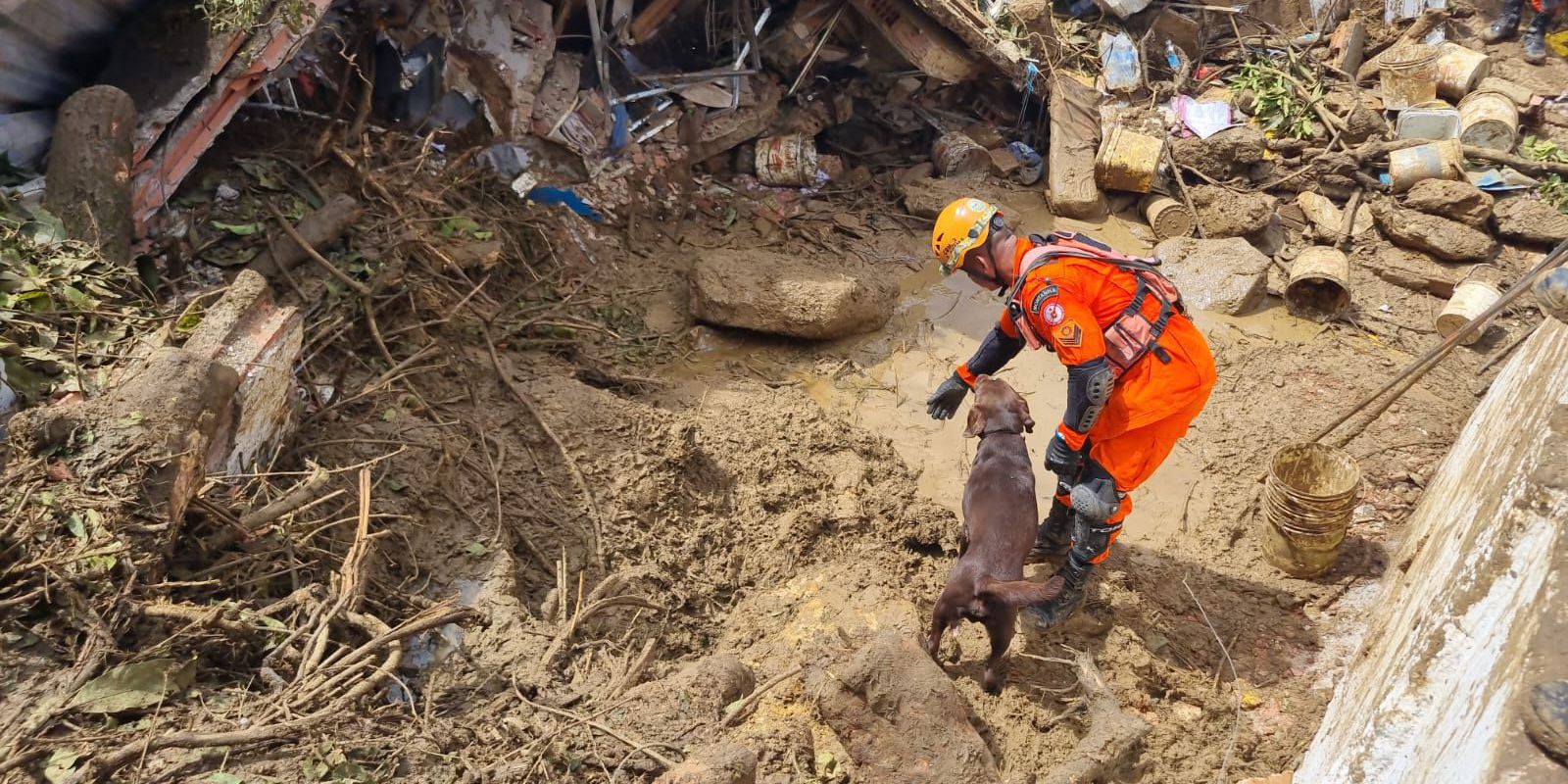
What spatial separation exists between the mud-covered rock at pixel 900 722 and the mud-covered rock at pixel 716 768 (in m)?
0.49

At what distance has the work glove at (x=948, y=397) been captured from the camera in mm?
4766

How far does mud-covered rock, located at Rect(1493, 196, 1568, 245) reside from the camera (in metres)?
7.52

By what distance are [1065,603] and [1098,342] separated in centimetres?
129

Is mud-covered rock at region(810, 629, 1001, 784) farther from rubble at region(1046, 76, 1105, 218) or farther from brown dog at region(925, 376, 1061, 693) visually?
rubble at region(1046, 76, 1105, 218)

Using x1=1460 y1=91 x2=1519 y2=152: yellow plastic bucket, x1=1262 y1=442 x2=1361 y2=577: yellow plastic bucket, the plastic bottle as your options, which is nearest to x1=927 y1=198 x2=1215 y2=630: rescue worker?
x1=1262 y1=442 x2=1361 y2=577: yellow plastic bucket

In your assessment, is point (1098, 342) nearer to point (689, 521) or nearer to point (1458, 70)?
point (689, 521)

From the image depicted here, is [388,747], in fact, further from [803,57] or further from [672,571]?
[803,57]

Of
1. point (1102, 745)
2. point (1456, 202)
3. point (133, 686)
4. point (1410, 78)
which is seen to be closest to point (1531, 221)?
point (1456, 202)

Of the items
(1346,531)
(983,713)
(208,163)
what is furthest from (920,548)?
(208,163)

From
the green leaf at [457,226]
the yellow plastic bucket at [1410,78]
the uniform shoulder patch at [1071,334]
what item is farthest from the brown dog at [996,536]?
the yellow plastic bucket at [1410,78]

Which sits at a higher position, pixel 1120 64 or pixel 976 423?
pixel 976 423

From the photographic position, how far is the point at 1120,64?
29.6 feet

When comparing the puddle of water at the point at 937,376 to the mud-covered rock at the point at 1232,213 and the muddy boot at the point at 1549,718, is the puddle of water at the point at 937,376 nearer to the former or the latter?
the mud-covered rock at the point at 1232,213

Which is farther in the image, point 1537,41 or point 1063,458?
point 1537,41
